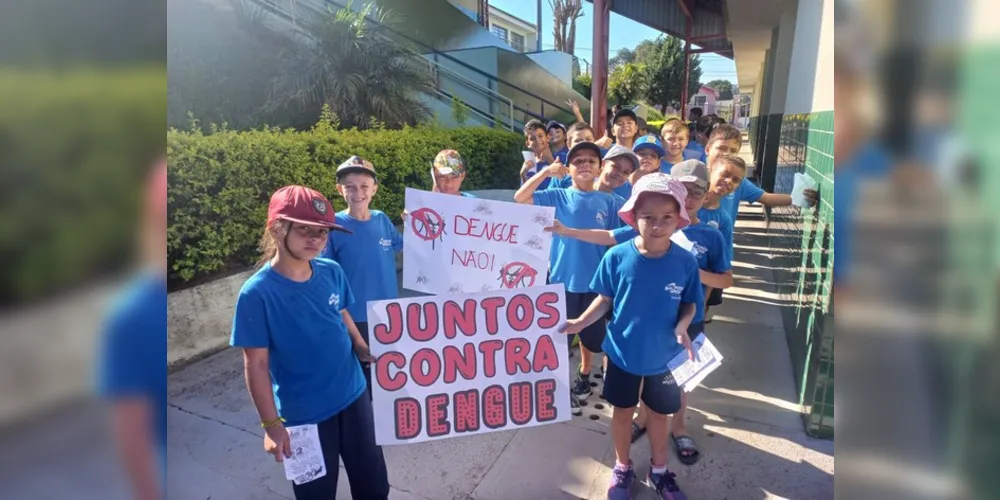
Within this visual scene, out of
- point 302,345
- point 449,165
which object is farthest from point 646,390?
point 449,165

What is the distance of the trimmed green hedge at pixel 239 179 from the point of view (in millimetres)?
4586

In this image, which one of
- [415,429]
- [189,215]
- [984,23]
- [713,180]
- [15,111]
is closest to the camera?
[984,23]

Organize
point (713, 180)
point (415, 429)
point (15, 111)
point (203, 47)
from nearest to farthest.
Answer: point (15, 111), point (415, 429), point (713, 180), point (203, 47)

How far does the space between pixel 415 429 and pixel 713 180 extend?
2319mm

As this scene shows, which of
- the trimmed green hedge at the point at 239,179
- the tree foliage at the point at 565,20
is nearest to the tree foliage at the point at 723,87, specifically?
the tree foliage at the point at 565,20

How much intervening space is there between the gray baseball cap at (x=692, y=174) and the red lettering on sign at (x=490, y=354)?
129cm

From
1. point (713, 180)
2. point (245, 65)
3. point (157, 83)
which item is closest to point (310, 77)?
point (245, 65)

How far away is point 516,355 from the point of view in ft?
9.29

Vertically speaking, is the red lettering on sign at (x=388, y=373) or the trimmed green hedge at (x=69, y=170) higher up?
the trimmed green hedge at (x=69, y=170)

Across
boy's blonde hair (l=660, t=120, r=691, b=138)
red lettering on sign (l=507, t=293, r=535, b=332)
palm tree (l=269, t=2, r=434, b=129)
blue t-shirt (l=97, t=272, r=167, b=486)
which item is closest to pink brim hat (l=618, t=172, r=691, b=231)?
red lettering on sign (l=507, t=293, r=535, b=332)

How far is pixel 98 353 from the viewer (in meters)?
0.54

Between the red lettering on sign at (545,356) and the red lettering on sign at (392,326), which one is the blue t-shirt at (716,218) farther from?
the red lettering on sign at (392,326)

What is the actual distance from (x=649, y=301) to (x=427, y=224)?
1651 mm

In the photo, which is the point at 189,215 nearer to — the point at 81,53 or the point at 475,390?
the point at 475,390
